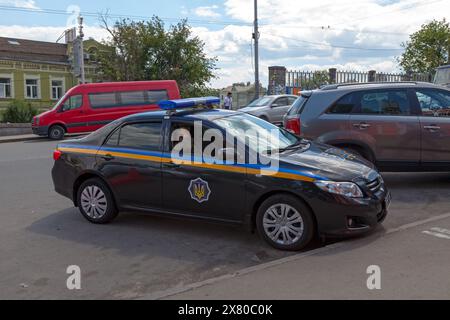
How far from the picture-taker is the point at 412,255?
462 cm

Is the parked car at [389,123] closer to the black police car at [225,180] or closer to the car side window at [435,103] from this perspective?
the car side window at [435,103]

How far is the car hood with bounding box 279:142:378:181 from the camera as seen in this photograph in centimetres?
502

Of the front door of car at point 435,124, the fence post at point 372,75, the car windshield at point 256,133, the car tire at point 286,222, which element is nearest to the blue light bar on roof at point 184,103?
the car windshield at point 256,133

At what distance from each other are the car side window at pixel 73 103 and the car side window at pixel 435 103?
15.4 metres

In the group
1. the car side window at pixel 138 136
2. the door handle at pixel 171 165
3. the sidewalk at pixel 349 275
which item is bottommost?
the sidewalk at pixel 349 275

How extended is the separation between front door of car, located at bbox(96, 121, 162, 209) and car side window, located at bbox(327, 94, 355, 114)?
10.5 ft

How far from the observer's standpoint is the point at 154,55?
3812 centimetres

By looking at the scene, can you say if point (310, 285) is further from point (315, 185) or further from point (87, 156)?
point (87, 156)

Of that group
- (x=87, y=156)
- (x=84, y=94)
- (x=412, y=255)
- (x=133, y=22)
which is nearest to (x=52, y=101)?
(x=133, y=22)

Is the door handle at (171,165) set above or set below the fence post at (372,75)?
below

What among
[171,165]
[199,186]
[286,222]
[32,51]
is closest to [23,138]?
[171,165]

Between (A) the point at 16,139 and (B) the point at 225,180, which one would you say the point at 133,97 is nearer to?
(A) the point at 16,139

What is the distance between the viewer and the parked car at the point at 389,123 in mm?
7500

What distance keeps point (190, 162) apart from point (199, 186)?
0.31 metres
